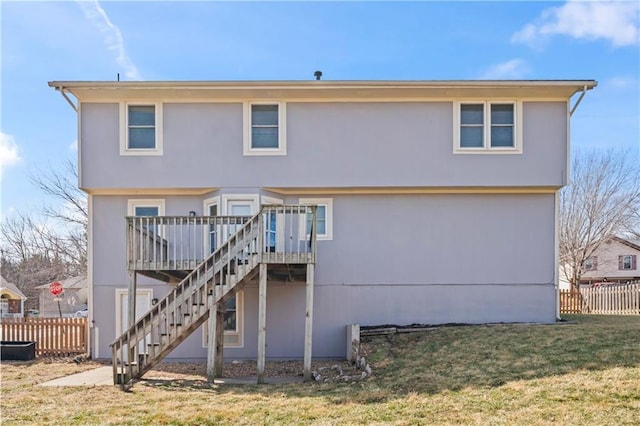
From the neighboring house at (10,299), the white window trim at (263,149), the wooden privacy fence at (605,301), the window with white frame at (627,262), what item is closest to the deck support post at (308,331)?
the white window trim at (263,149)

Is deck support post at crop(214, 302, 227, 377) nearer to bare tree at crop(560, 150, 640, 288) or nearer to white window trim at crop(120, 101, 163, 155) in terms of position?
white window trim at crop(120, 101, 163, 155)

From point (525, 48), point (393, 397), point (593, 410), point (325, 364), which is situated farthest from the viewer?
point (525, 48)

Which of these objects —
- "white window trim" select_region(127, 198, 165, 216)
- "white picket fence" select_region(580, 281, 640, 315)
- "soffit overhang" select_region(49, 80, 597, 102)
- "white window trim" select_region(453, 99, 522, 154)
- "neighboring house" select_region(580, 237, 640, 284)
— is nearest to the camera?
"soffit overhang" select_region(49, 80, 597, 102)

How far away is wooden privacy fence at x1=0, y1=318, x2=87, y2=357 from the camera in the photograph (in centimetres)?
1173

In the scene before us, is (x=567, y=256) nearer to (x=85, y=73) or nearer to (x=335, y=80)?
(x=335, y=80)

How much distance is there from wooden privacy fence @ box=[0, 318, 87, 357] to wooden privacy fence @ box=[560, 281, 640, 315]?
15603 mm

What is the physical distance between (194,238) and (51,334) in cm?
492

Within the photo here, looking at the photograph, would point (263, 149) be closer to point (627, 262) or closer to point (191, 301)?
point (191, 301)

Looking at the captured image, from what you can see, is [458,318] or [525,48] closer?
[458,318]

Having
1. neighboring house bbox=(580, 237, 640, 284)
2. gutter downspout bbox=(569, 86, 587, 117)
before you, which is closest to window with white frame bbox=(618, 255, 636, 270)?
neighboring house bbox=(580, 237, 640, 284)

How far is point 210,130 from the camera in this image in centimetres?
1128

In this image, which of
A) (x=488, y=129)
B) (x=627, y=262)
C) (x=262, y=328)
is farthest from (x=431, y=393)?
(x=627, y=262)

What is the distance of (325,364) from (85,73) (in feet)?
31.2

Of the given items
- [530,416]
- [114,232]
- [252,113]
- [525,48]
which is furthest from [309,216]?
[525,48]
